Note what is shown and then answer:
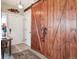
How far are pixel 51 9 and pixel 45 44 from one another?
1.42 meters

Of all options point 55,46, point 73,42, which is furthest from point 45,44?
Result: point 73,42

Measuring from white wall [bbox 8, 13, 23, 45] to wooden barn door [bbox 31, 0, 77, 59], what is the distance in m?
2.78

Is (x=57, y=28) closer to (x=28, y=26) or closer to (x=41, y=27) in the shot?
(x=41, y=27)

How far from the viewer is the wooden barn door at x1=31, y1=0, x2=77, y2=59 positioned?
8.26ft

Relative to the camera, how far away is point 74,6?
2.38 metres

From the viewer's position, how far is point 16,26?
23.1 feet

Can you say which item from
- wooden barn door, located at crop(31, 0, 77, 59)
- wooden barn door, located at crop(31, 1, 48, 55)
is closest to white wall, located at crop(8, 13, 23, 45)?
wooden barn door, located at crop(31, 1, 48, 55)

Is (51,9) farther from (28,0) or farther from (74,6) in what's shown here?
(28,0)

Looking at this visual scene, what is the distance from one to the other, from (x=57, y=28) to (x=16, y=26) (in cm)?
449

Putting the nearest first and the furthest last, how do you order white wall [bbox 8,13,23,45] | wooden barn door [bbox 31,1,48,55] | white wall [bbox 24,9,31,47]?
wooden barn door [bbox 31,1,48,55] < white wall [bbox 24,9,31,47] < white wall [bbox 8,13,23,45]

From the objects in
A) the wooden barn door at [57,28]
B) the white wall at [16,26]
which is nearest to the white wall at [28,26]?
the white wall at [16,26]

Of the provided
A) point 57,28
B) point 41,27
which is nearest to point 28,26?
point 41,27

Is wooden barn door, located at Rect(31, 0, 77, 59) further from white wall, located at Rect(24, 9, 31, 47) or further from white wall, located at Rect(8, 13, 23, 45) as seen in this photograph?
white wall, located at Rect(8, 13, 23, 45)

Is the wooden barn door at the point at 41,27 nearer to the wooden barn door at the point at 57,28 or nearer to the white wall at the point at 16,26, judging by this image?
the wooden barn door at the point at 57,28
